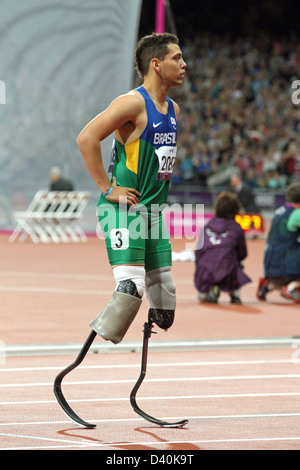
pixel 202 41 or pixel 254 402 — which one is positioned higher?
pixel 202 41

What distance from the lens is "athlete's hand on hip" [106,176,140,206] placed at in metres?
5.80

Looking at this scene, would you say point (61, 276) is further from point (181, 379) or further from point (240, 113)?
point (240, 113)

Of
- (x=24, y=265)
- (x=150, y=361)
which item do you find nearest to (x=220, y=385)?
(x=150, y=361)

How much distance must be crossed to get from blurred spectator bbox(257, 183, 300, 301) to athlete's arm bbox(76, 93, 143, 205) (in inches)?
297

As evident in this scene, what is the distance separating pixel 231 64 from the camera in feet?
138

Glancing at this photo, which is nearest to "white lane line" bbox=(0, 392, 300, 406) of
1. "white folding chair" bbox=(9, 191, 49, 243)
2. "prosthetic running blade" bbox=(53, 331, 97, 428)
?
"prosthetic running blade" bbox=(53, 331, 97, 428)

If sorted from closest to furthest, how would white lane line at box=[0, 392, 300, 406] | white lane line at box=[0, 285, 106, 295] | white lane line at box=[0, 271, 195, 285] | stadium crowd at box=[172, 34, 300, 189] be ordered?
white lane line at box=[0, 392, 300, 406]
white lane line at box=[0, 285, 106, 295]
white lane line at box=[0, 271, 195, 285]
stadium crowd at box=[172, 34, 300, 189]

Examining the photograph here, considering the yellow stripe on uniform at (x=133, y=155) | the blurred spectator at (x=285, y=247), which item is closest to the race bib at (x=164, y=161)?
the yellow stripe on uniform at (x=133, y=155)

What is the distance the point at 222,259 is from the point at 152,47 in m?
7.08

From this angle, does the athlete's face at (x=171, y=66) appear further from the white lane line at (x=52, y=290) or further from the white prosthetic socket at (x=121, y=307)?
the white lane line at (x=52, y=290)

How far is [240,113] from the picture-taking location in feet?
130

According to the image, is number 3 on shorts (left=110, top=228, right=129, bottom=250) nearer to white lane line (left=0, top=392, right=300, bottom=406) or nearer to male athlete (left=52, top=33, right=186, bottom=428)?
male athlete (left=52, top=33, right=186, bottom=428)
